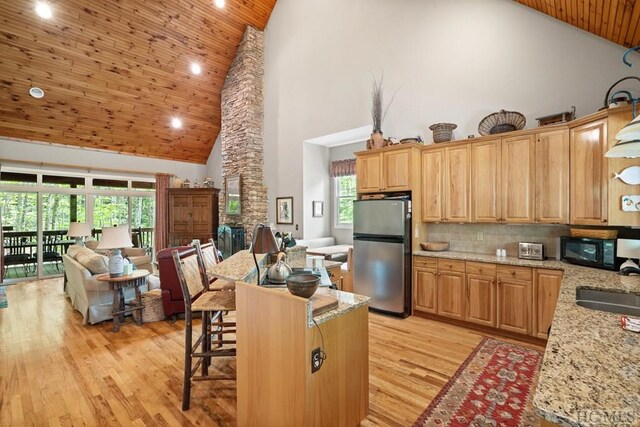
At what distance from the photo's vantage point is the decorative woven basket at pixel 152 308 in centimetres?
396

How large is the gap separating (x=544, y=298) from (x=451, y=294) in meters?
0.93

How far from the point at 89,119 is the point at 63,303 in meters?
3.89

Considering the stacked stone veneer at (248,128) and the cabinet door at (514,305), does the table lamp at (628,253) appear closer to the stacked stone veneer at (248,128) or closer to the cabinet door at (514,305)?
the cabinet door at (514,305)

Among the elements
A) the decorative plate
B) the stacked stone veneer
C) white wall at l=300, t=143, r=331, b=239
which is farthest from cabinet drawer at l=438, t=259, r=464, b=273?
the stacked stone veneer

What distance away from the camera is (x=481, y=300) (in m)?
3.47

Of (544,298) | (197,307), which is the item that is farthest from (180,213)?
(544,298)

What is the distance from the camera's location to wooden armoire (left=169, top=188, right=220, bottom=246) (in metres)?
7.79

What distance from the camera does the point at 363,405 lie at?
194 centimetres

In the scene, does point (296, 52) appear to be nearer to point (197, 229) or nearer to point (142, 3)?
point (142, 3)

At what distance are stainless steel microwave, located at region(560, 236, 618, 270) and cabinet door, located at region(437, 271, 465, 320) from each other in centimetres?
105

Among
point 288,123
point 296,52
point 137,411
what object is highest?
point 296,52

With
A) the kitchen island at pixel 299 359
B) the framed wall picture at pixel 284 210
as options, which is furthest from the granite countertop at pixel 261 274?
the framed wall picture at pixel 284 210

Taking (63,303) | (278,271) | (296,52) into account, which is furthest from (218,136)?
(278,271)

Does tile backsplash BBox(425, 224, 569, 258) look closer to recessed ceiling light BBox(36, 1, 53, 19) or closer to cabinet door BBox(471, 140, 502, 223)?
cabinet door BBox(471, 140, 502, 223)
